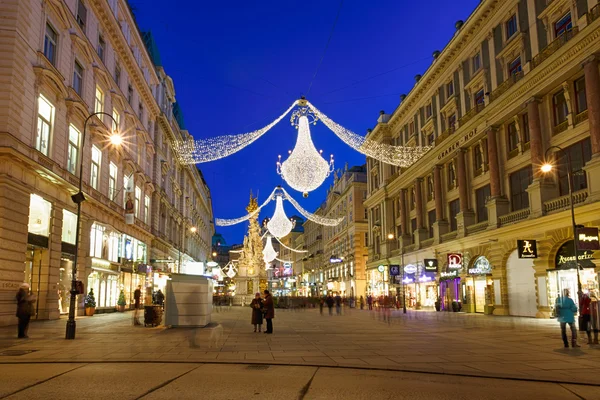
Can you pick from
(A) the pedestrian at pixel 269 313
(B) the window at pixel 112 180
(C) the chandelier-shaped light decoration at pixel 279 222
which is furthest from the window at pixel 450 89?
(A) the pedestrian at pixel 269 313

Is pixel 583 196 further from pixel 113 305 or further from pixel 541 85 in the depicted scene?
pixel 113 305

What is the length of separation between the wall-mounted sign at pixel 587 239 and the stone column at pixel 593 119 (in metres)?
5.38

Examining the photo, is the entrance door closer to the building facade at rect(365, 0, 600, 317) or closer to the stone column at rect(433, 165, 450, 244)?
the building facade at rect(365, 0, 600, 317)

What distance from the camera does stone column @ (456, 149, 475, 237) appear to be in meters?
40.6

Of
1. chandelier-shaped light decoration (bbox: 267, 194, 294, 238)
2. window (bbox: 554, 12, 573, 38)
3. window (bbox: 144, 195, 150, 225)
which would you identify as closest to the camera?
window (bbox: 554, 12, 573, 38)

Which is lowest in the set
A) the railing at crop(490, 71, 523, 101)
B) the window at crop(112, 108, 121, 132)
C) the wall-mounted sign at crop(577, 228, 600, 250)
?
the wall-mounted sign at crop(577, 228, 600, 250)

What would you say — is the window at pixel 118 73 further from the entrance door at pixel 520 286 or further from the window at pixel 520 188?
the entrance door at pixel 520 286

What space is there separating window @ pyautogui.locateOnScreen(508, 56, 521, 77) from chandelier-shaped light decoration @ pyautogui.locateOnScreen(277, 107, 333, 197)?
55.9 feet

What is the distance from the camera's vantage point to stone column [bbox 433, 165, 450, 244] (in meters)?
45.6

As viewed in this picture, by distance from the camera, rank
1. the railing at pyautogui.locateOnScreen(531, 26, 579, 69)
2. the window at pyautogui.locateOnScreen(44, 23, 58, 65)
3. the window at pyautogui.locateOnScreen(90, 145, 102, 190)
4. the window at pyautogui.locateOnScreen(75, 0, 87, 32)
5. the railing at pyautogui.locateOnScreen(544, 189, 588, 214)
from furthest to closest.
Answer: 1. the window at pyautogui.locateOnScreen(90, 145, 102, 190)
2. the window at pyautogui.locateOnScreen(75, 0, 87, 32)
3. the railing at pyautogui.locateOnScreen(531, 26, 579, 69)
4. the window at pyautogui.locateOnScreen(44, 23, 58, 65)
5. the railing at pyautogui.locateOnScreen(544, 189, 588, 214)

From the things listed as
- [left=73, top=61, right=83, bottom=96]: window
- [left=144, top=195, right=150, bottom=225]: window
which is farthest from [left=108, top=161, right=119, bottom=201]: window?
[left=144, top=195, right=150, bottom=225]: window

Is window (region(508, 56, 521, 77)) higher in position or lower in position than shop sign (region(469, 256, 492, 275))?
higher

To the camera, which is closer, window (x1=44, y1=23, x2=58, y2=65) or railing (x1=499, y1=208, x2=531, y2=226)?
window (x1=44, y1=23, x2=58, y2=65)

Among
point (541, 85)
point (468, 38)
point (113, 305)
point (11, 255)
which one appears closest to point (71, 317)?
point (11, 255)
